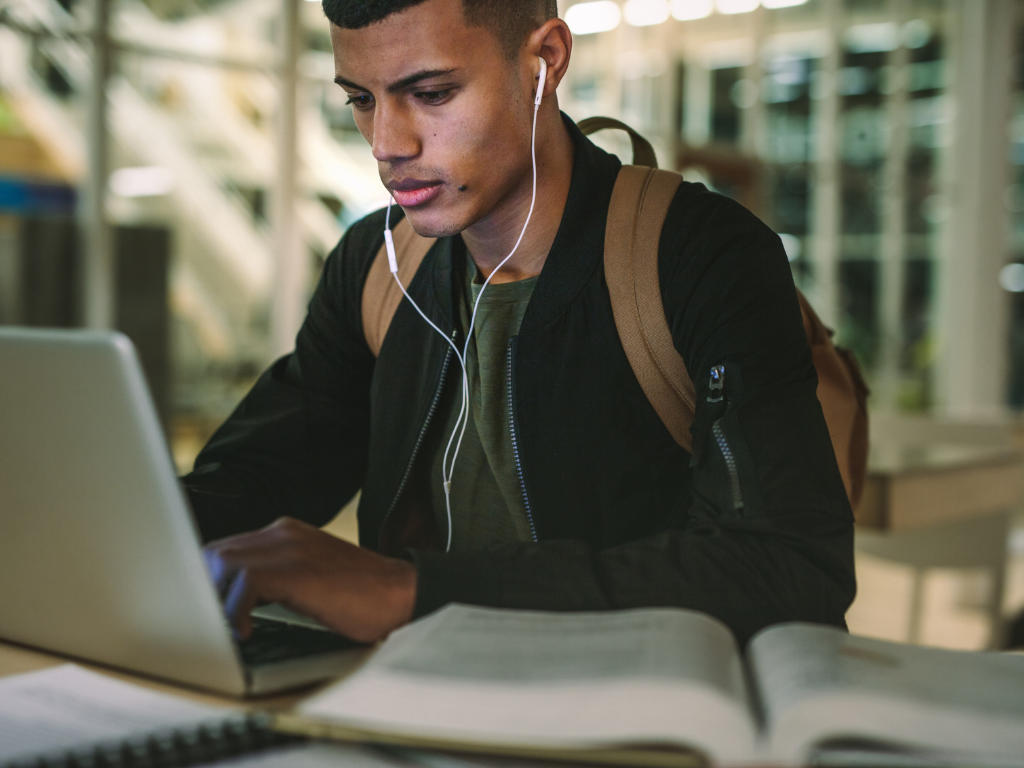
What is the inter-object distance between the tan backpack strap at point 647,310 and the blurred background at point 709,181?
2.86ft

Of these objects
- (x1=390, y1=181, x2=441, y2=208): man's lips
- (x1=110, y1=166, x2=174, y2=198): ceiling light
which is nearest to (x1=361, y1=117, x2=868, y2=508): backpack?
(x1=390, y1=181, x2=441, y2=208): man's lips

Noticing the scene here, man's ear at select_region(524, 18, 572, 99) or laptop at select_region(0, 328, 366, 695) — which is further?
man's ear at select_region(524, 18, 572, 99)

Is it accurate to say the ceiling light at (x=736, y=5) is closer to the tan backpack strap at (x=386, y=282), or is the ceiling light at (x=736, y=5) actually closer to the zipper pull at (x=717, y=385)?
the tan backpack strap at (x=386, y=282)

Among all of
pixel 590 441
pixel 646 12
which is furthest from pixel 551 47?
pixel 646 12

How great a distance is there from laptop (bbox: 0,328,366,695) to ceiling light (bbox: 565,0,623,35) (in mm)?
5373

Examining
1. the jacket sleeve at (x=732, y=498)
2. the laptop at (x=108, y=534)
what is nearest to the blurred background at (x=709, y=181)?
the jacket sleeve at (x=732, y=498)

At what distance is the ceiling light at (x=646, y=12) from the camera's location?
5943 millimetres

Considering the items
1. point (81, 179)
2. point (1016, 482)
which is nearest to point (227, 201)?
point (81, 179)

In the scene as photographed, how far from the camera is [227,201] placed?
14.8 feet

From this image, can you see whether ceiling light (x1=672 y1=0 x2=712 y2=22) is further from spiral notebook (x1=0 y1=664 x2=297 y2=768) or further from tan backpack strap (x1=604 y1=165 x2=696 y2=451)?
spiral notebook (x1=0 y1=664 x2=297 y2=768)

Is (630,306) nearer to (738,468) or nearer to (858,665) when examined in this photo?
(738,468)

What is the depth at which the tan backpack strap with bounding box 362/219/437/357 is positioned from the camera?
133cm

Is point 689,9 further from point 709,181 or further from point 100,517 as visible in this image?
point 100,517

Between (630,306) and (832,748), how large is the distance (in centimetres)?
64
